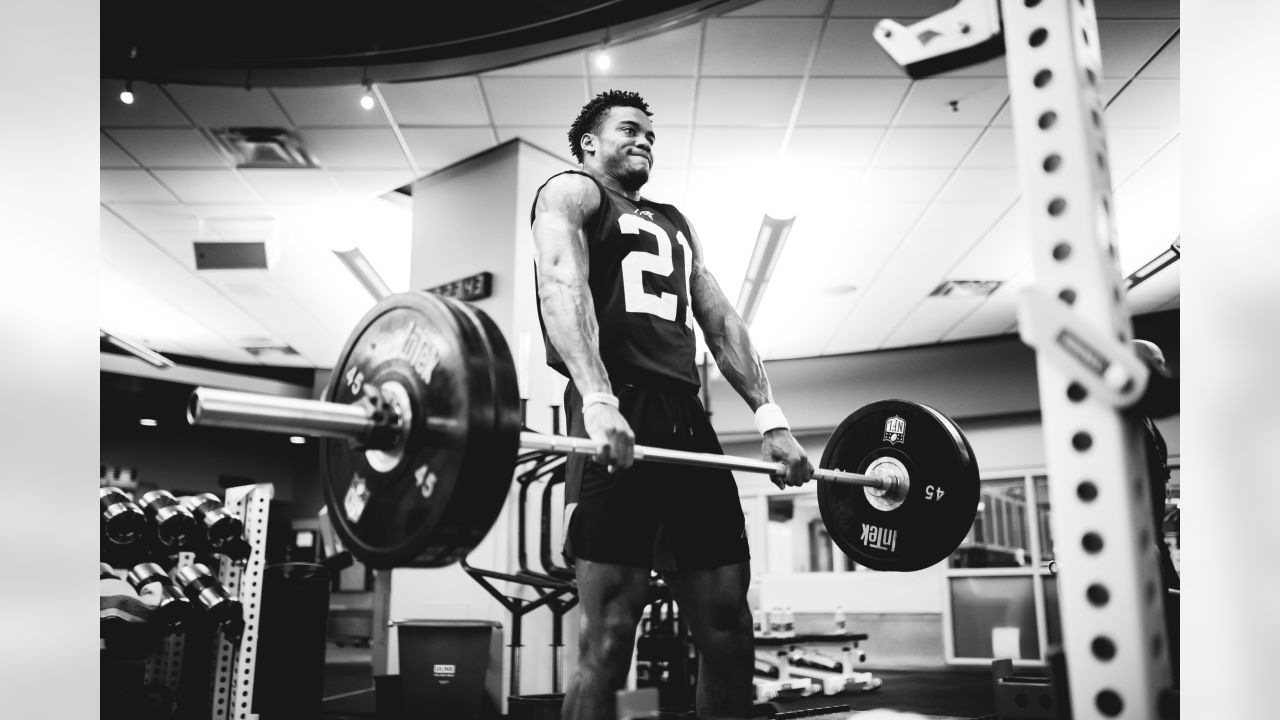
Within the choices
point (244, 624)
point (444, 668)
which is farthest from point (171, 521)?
point (444, 668)

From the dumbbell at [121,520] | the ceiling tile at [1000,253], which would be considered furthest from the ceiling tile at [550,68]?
the ceiling tile at [1000,253]

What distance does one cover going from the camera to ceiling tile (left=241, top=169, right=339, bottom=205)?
4.98 meters

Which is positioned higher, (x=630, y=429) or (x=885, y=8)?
(x=885, y=8)

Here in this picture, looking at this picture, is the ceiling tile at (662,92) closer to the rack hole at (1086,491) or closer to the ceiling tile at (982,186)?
the ceiling tile at (982,186)

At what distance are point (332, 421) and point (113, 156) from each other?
15.0 feet

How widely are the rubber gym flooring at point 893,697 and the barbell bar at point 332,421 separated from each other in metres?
1.62

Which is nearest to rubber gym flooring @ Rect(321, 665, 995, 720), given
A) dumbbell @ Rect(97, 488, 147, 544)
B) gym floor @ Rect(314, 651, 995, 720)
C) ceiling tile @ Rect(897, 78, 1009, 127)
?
gym floor @ Rect(314, 651, 995, 720)

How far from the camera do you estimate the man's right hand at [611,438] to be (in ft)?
4.30

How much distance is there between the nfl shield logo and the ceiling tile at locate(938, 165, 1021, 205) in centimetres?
352

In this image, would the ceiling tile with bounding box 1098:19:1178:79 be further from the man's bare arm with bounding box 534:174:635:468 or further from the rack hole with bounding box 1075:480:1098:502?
the rack hole with bounding box 1075:480:1098:502

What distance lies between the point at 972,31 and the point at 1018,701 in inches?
123

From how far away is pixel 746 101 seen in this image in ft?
13.8

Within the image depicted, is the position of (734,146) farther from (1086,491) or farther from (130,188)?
(1086,491)
